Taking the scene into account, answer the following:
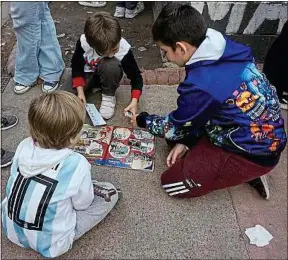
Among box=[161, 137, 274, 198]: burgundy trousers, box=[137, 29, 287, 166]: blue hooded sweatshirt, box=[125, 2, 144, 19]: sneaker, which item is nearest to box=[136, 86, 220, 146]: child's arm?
box=[137, 29, 287, 166]: blue hooded sweatshirt

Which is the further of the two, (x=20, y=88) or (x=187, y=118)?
(x=20, y=88)

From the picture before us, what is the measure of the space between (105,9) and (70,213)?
294 cm

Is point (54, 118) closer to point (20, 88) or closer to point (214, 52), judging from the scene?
point (214, 52)

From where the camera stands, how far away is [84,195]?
5.18 feet

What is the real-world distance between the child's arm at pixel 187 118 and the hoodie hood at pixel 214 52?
0.13 m

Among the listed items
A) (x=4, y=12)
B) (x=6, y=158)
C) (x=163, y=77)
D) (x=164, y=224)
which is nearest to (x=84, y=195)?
(x=164, y=224)

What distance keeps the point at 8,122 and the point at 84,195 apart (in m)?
1.06

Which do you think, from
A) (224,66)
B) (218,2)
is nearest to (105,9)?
(218,2)

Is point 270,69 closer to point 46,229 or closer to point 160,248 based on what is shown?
point 160,248

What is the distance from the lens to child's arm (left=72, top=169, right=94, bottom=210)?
60.7 inches

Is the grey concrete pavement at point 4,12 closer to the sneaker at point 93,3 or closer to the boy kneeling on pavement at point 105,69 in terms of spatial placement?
the sneaker at point 93,3

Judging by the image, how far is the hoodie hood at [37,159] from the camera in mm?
1421

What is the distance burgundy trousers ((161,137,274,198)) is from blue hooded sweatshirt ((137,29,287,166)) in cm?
6

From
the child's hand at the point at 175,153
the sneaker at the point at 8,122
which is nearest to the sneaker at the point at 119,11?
the sneaker at the point at 8,122
